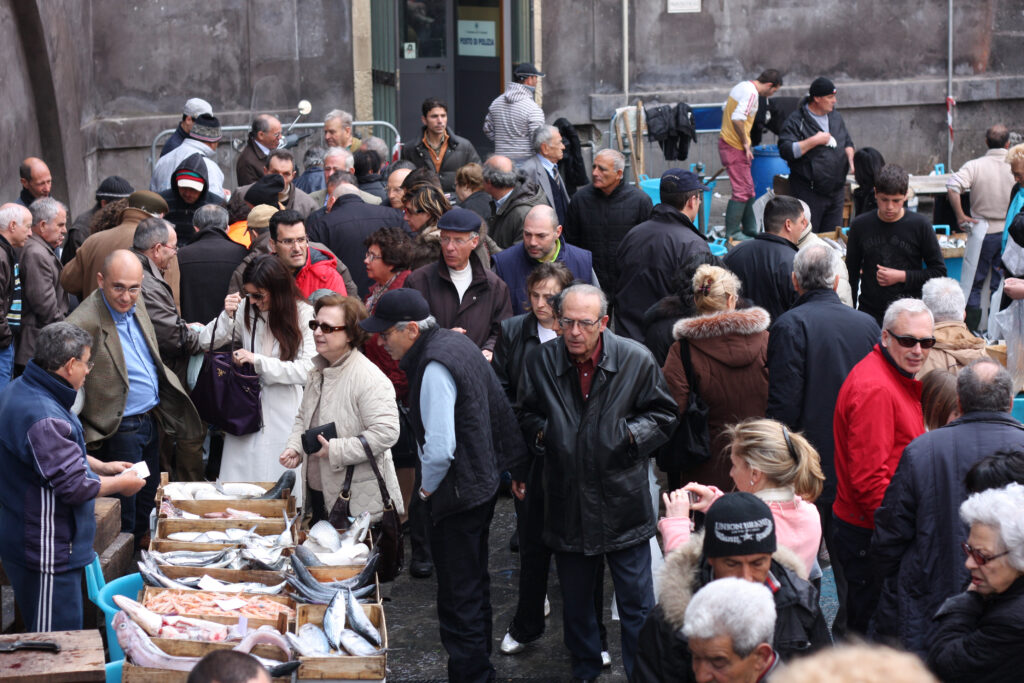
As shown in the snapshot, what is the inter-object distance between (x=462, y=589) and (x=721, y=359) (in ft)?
5.59

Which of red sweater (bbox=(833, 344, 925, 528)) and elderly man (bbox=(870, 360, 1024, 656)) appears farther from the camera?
red sweater (bbox=(833, 344, 925, 528))

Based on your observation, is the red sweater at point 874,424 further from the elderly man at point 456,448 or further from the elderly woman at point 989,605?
the elderly man at point 456,448

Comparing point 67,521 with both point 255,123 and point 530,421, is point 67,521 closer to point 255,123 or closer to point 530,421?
point 530,421

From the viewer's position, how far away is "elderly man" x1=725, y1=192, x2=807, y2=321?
7.20m

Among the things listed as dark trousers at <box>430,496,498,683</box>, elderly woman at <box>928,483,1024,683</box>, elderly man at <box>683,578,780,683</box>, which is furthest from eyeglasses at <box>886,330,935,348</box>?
elderly man at <box>683,578,780,683</box>

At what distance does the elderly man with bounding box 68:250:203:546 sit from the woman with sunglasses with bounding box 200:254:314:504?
341 mm

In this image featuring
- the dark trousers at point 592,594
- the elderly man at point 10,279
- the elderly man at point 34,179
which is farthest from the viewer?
the elderly man at point 34,179

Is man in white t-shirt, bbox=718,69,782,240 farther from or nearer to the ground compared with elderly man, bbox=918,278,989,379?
farther from the ground

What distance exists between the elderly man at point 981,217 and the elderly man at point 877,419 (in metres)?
5.64

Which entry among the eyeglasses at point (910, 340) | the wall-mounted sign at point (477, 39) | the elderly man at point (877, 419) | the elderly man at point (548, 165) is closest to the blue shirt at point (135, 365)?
the elderly man at point (877, 419)

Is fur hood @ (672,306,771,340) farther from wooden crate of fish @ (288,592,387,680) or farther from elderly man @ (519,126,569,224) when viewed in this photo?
elderly man @ (519,126,569,224)

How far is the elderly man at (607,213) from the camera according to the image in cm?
873

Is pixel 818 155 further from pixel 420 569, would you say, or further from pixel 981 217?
pixel 420 569

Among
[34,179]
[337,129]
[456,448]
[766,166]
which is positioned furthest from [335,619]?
[766,166]
